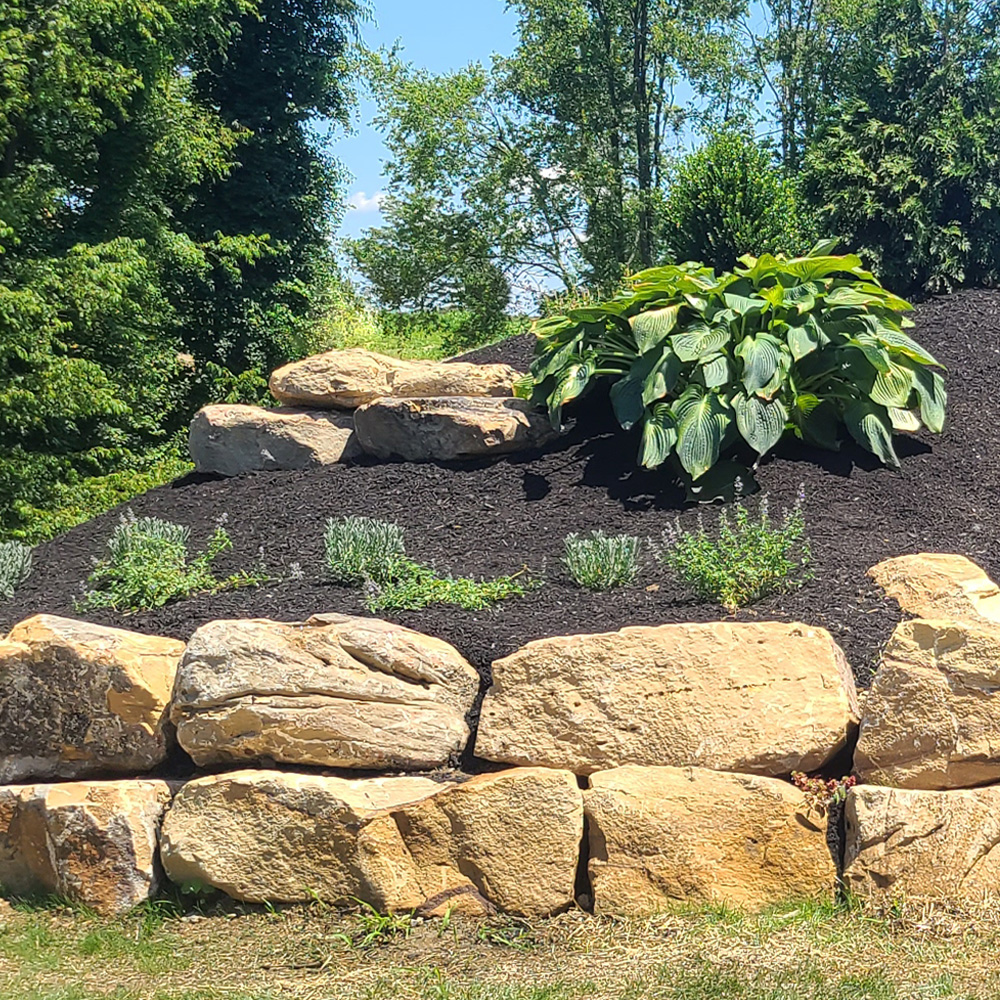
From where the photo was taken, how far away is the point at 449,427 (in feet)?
19.4

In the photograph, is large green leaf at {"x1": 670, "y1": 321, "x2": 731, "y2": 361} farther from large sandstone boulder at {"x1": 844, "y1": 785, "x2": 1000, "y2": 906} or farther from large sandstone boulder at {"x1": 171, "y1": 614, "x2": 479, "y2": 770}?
large sandstone boulder at {"x1": 844, "y1": 785, "x2": 1000, "y2": 906}

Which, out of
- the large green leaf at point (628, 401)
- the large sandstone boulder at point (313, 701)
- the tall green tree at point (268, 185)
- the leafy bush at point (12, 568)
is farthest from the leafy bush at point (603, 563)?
the tall green tree at point (268, 185)

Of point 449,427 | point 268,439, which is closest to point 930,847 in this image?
point 449,427

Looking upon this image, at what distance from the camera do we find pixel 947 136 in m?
8.12

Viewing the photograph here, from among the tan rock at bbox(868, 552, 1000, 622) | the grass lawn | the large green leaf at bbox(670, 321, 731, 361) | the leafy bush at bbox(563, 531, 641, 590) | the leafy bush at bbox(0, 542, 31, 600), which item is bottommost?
the grass lawn

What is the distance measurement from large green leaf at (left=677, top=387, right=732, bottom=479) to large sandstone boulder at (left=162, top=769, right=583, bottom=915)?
199 cm

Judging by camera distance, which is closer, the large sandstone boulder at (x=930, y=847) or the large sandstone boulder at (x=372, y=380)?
the large sandstone boulder at (x=930, y=847)

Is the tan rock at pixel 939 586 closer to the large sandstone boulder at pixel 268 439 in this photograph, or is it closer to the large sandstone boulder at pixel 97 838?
the large sandstone boulder at pixel 97 838

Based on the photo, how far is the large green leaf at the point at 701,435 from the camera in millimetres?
4938

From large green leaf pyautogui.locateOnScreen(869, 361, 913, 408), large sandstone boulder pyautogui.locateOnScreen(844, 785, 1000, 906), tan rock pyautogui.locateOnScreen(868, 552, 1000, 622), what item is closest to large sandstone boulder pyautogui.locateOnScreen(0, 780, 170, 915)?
large sandstone boulder pyautogui.locateOnScreen(844, 785, 1000, 906)

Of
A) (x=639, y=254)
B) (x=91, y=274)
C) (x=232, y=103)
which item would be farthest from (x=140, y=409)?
(x=639, y=254)

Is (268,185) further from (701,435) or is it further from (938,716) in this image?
(938,716)

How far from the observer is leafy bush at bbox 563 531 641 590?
4328mm

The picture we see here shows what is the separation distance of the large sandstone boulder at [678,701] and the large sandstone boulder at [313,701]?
21 cm
